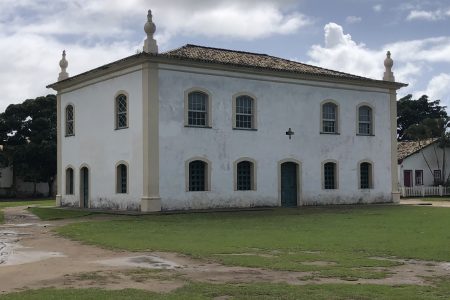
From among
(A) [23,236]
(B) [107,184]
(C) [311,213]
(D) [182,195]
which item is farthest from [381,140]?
(A) [23,236]

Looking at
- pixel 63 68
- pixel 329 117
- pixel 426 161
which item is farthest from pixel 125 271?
pixel 426 161

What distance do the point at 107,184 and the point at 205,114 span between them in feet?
16.3

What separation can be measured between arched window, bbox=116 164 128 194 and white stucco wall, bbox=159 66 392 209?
6.92 feet

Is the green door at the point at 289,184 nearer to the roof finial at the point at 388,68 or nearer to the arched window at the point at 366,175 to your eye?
the arched window at the point at 366,175

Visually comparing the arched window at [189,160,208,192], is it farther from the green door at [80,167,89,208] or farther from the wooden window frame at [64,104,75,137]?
the wooden window frame at [64,104,75,137]

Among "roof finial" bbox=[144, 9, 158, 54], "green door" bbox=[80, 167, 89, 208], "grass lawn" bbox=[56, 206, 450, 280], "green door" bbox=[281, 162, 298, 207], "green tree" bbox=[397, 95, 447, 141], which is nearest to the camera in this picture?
"grass lawn" bbox=[56, 206, 450, 280]

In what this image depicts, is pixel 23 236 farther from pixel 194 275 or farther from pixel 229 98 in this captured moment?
pixel 229 98

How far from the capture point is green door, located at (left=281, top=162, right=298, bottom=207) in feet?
89.3

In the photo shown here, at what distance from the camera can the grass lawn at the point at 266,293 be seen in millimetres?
7551

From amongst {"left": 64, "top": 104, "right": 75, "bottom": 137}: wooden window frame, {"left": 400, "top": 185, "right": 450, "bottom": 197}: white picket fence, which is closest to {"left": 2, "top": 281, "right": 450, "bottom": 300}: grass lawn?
{"left": 64, "top": 104, "right": 75, "bottom": 137}: wooden window frame

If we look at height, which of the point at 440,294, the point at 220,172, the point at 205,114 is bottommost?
the point at 440,294

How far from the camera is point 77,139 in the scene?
92.3ft

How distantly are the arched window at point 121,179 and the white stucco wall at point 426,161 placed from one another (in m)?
22.8

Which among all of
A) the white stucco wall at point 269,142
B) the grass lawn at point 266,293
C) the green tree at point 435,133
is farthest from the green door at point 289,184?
the grass lawn at point 266,293
